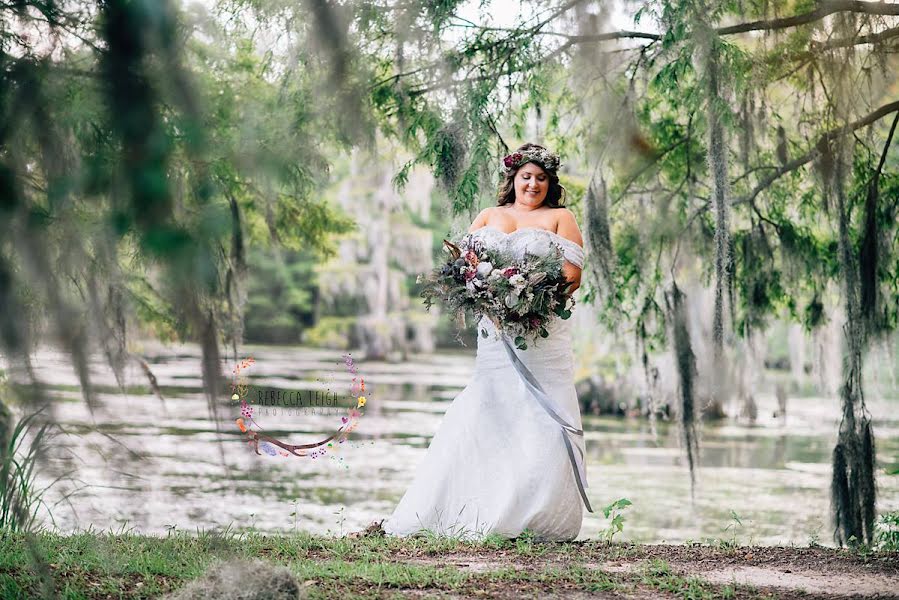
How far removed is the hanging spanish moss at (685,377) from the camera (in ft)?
22.6

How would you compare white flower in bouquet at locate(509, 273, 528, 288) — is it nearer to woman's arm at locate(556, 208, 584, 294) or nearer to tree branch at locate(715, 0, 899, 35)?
woman's arm at locate(556, 208, 584, 294)

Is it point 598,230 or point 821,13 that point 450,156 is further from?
point 821,13

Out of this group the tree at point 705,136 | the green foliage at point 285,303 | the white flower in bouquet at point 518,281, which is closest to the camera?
the white flower in bouquet at point 518,281

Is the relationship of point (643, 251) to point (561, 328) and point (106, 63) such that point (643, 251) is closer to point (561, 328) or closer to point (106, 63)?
point (561, 328)

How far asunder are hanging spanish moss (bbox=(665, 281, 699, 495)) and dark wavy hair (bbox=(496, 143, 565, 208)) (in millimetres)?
1902

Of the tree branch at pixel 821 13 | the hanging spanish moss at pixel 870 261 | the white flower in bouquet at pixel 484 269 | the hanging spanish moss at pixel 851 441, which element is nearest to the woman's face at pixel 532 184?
the white flower in bouquet at pixel 484 269

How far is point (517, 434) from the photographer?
A: 515cm

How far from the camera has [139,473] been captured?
2043mm

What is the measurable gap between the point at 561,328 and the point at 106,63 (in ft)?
12.2

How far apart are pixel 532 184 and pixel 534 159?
5.2 inches

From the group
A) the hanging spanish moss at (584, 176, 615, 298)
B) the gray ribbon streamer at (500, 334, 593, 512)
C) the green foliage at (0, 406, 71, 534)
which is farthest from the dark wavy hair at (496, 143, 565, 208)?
the green foliage at (0, 406, 71, 534)

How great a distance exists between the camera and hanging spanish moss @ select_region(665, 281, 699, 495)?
6879 mm

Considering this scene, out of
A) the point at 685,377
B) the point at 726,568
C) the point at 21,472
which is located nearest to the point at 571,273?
the point at 726,568

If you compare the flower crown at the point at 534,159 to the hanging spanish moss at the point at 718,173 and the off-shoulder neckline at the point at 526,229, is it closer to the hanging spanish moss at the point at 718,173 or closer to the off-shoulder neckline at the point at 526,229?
the off-shoulder neckline at the point at 526,229
